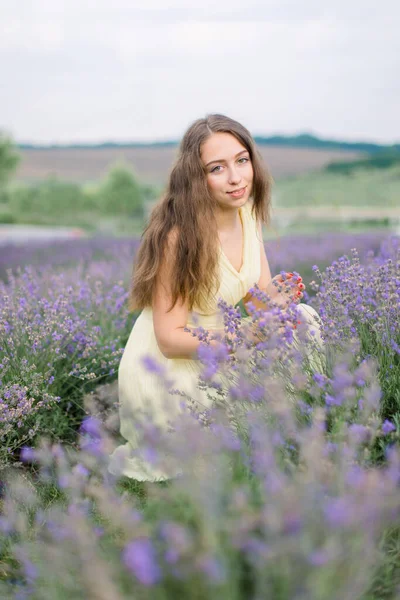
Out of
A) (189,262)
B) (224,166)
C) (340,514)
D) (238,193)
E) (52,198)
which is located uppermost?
(224,166)

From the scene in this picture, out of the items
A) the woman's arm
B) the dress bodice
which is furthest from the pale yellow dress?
the woman's arm

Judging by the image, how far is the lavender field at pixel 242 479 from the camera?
1.12m

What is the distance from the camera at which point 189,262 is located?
273 cm

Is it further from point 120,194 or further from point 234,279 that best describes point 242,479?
point 120,194

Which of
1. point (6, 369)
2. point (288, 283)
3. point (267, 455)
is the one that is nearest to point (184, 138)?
point (288, 283)

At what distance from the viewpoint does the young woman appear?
2.74m

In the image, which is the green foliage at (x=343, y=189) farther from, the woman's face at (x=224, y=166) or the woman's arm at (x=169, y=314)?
the woman's arm at (x=169, y=314)

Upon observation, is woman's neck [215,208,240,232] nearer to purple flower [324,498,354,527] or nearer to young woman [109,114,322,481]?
young woman [109,114,322,481]

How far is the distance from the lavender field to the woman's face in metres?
0.56

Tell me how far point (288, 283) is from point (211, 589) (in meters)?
1.40

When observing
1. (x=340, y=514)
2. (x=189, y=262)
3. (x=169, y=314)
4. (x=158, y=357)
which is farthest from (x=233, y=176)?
(x=340, y=514)

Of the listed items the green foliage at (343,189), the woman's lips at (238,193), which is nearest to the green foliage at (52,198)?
the green foliage at (343,189)

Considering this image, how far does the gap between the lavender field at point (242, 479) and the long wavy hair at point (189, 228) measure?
513 mm

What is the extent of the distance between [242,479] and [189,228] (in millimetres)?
1415
